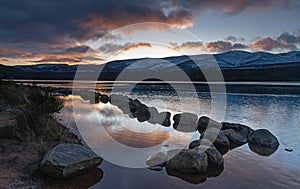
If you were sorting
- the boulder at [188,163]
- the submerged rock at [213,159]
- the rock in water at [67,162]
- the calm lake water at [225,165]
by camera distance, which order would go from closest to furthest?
1. the rock in water at [67,162]
2. the calm lake water at [225,165]
3. the boulder at [188,163]
4. the submerged rock at [213,159]

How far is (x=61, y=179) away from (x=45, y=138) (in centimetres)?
288

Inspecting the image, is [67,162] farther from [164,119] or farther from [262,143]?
[164,119]

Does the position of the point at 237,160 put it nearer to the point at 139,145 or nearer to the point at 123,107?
the point at 139,145

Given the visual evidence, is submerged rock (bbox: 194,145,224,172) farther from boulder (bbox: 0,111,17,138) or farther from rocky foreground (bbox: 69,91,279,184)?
boulder (bbox: 0,111,17,138)

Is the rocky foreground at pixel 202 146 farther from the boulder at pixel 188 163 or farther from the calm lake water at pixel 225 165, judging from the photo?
the calm lake water at pixel 225 165

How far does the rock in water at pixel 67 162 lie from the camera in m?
6.02

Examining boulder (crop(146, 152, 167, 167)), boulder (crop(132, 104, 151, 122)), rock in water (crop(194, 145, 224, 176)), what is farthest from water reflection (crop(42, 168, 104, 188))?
boulder (crop(132, 104, 151, 122))

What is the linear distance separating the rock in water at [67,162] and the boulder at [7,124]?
120 inches

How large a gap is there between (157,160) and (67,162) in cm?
259

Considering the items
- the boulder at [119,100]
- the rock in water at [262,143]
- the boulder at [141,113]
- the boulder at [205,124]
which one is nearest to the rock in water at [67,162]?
the rock in water at [262,143]

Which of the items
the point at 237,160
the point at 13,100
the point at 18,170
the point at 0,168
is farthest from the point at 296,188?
the point at 13,100

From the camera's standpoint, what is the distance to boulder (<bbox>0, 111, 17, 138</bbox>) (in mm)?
8573

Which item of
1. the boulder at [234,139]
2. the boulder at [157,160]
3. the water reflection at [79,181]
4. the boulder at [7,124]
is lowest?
the water reflection at [79,181]

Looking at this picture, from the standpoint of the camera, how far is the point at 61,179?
239 inches
